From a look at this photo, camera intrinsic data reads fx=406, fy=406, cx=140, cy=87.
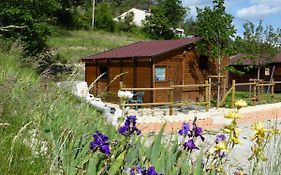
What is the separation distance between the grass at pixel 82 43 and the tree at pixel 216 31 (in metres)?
14.1

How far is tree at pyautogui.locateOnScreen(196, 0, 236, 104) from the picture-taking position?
18062mm

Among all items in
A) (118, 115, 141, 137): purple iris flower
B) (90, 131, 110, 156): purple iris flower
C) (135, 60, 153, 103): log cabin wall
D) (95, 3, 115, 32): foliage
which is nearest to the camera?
(90, 131, 110, 156): purple iris flower

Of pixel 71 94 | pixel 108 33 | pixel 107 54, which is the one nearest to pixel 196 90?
pixel 107 54

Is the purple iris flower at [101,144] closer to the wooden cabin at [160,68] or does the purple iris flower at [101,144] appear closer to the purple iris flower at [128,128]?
the purple iris flower at [128,128]

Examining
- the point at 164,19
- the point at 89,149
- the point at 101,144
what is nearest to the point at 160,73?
the point at 89,149

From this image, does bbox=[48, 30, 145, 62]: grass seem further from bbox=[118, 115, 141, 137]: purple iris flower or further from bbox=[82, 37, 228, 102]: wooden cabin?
bbox=[118, 115, 141, 137]: purple iris flower

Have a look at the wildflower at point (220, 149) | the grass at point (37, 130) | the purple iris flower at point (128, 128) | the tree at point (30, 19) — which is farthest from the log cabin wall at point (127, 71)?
the wildflower at point (220, 149)

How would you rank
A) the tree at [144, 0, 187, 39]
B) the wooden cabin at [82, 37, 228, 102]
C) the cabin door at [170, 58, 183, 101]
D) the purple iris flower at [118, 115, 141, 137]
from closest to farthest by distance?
the purple iris flower at [118, 115, 141, 137] → the wooden cabin at [82, 37, 228, 102] → the cabin door at [170, 58, 183, 101] → the tree at [144, 0, 187, 39]

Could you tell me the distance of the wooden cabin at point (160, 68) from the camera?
17359 mm

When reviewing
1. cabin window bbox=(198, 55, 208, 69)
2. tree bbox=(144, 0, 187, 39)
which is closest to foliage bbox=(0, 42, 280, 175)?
cabin window bbox=(198, 55, 208, 69)

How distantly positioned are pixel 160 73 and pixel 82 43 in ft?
62.9

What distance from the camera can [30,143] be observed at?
2699 millimetres

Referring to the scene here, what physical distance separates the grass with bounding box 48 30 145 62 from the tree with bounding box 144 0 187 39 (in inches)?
88.0

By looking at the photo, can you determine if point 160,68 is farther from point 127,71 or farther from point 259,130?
point 259,130
